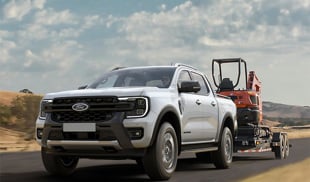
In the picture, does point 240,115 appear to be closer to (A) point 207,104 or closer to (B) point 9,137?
(A) point 207,104

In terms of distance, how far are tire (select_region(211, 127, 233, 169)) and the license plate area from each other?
3844 millimetres

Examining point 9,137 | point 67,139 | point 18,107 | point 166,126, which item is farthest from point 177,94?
point 18,107

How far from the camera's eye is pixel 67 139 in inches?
326

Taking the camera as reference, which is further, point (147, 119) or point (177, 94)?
point (177, 94)

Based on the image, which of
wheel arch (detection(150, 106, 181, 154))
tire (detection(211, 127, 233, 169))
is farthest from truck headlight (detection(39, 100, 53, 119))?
tire (detection(211, 127, 233, 169))

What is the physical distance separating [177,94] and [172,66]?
93 centimetres

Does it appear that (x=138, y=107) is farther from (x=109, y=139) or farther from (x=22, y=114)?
(x=22, y=114)

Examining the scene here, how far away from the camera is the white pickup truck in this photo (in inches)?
318

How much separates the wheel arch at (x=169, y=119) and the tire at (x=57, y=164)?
168 cm

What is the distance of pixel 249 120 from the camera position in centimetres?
1577

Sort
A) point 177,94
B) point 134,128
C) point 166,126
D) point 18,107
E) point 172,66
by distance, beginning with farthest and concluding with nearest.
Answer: point 18,107 → point 172,66 → point 177,94 → point 166,126 → point 134,128

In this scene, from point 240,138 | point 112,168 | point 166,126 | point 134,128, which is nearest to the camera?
point 134,128

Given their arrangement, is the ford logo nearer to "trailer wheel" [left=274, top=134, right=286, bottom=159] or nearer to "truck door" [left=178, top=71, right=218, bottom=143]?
"truck door" [left=178, top=71, right=218, bottom=143]

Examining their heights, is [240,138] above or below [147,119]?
below
